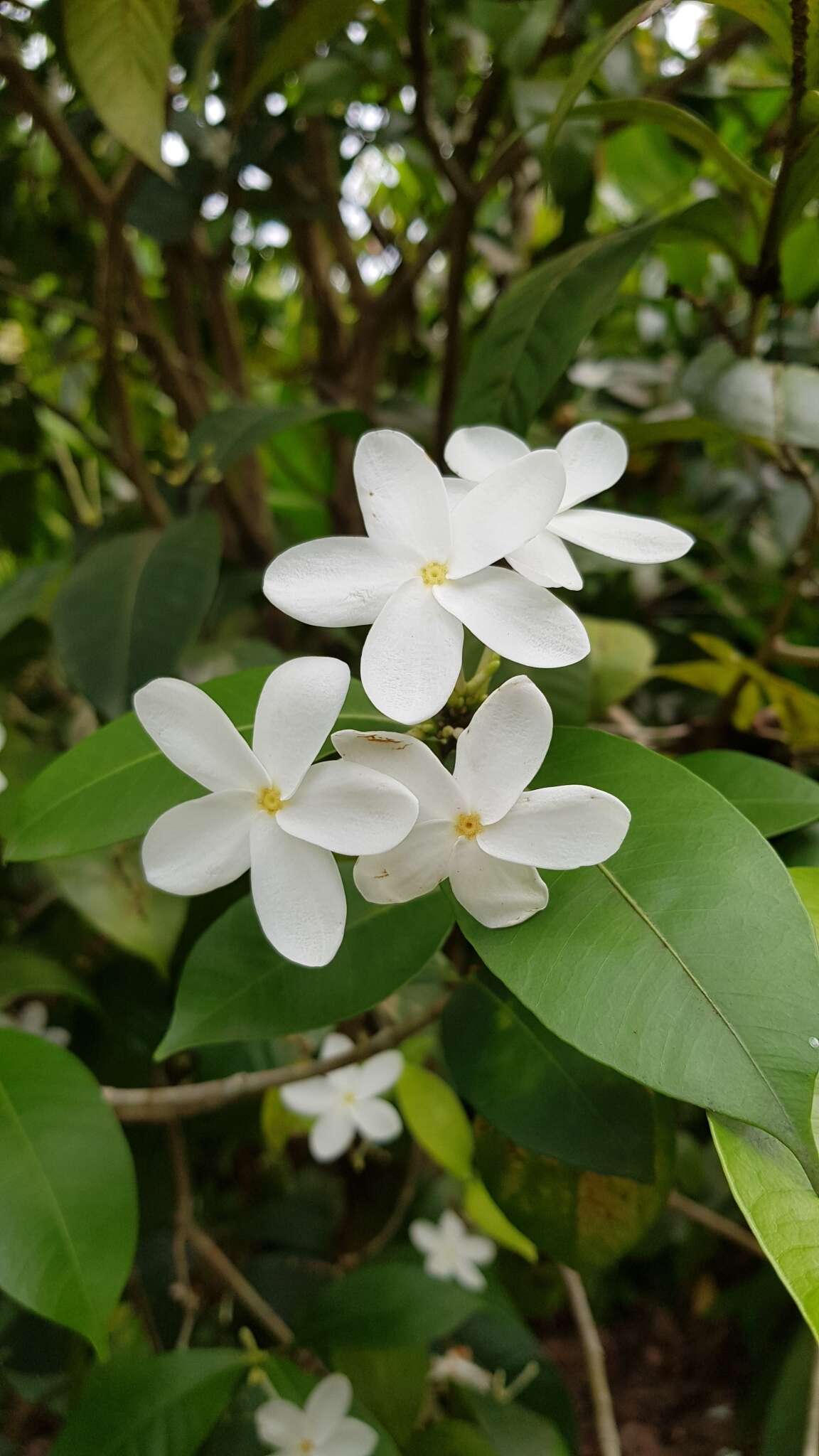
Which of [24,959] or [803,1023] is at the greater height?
[803,1023]

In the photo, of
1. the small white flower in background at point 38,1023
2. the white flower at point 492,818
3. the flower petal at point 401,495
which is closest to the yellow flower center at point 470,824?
the white flower at point 492,818

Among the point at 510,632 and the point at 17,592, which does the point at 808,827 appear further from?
the point at 17,592

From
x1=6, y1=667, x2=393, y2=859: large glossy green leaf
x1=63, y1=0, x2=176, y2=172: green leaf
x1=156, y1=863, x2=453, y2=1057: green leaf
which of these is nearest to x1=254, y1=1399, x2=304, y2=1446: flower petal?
x1=156, y1=863, x2=453, y2=1057: green leaf

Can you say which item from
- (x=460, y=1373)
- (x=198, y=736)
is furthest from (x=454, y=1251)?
(x=198, y=736)

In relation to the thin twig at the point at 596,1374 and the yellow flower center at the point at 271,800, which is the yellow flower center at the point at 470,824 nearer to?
the yellow flower center at the point at 271,800

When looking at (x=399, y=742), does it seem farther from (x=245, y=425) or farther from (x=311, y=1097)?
(x=311, y=1097)

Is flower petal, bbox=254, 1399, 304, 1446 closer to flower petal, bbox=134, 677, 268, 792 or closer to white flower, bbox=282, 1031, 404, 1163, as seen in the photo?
white flower, bbox=282, 1031, 404, 1163

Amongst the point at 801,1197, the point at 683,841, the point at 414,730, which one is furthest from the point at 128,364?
the point at 801,1197
